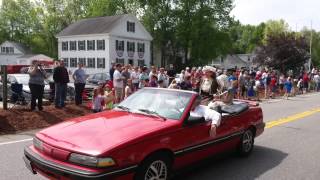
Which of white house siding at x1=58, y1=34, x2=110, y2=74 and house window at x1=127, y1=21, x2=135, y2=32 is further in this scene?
house window at x1=127, y1=21, x2=135, y2=32

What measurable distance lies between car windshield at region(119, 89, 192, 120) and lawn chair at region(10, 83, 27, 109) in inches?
337

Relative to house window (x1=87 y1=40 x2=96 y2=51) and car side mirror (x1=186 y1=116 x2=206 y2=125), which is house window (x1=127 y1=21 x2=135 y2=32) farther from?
car side mirror (x1=186 y1=116 x2=206 y2=125)

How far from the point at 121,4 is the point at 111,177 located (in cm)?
6215

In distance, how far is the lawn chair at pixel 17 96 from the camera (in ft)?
45.8

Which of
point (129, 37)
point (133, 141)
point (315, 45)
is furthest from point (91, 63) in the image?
point (315, 45)

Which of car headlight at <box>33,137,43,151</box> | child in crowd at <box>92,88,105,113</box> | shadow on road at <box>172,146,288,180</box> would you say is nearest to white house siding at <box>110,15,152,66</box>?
child in crowd at <box>92,88,105,113</box>

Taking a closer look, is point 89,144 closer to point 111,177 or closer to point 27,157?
point 111,177

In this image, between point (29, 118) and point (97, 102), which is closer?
point (29, 118)

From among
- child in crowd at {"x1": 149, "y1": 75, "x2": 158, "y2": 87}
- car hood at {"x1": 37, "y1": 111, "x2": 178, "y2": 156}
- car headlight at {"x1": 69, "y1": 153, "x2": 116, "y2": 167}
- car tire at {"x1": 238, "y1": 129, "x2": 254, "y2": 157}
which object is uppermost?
child in crowd at {"x1": 149, "y1": 75, "x2": 158, "y2": 87}

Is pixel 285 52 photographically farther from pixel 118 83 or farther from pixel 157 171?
pixel 157 171

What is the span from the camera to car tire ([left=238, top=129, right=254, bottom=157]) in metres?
7.55

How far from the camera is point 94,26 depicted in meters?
51.6

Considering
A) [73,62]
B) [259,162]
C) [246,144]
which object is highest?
[73,62]

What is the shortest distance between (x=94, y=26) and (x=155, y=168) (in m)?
48.1
